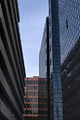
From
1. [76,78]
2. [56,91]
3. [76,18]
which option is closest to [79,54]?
[76,78]

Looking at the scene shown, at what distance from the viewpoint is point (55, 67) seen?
94750mm

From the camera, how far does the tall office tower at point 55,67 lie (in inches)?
3479

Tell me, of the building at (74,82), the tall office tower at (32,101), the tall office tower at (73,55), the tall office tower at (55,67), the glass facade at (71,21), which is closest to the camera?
the building at (74,82)

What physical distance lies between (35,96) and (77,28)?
86870 mm

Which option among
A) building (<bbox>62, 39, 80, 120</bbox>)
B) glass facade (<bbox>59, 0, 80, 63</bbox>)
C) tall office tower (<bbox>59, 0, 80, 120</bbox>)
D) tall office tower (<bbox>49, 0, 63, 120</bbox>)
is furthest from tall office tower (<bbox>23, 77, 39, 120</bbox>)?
building (<bbox>62, 39, 80, 120</bbox>)

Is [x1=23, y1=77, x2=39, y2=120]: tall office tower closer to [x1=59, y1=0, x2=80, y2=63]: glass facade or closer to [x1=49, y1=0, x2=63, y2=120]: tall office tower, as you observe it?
[x1=49, y1=0, x2=63, y2=120]: tall office tower

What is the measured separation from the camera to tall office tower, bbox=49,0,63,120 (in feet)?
290

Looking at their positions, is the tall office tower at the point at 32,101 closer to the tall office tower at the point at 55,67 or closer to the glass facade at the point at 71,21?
the tall office tower at the point at 55,67

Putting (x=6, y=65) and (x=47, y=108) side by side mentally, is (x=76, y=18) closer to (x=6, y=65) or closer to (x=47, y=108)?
(x=6, y=65)

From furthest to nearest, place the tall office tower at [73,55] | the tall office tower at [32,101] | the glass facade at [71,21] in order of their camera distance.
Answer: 1. the tall office tower at [32,101]
2. the glass facade at [71,21]
3. the tall office tower at [73,55]

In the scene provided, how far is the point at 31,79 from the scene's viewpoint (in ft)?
497

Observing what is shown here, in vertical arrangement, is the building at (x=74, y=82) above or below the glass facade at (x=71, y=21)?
below

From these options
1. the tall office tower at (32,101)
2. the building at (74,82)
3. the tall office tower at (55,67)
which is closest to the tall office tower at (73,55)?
the building at (74,82)

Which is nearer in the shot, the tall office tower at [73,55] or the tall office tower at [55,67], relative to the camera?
the tall office tower at [73,55]
